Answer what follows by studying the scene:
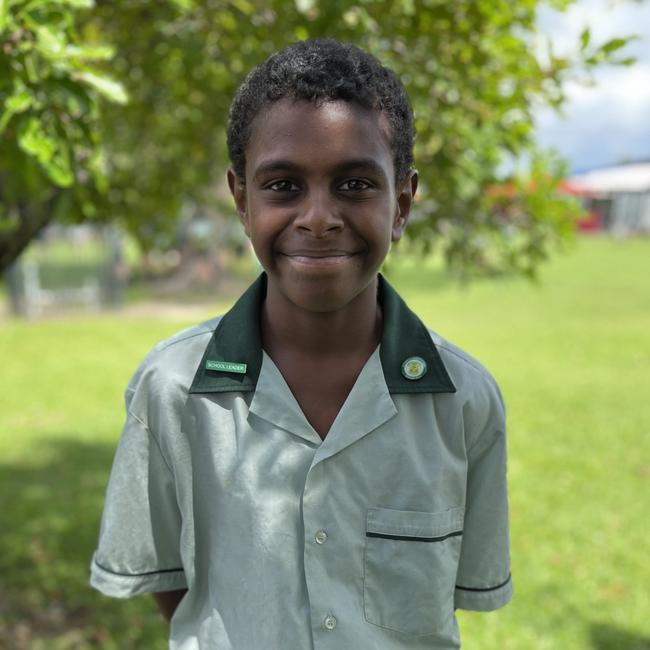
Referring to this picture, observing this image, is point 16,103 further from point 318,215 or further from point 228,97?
point 228,97

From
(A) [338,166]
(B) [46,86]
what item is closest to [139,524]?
(A) [338,166]

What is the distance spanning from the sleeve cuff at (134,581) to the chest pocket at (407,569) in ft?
1.69

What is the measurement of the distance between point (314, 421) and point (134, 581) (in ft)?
2.04

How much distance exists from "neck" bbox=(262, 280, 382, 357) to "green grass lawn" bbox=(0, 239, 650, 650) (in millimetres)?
2188

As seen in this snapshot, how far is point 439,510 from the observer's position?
1705 mm

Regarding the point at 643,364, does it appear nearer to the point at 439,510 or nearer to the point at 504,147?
the point at 504,147

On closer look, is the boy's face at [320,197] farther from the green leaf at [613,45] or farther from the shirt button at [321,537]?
the green leaf at [613,45]

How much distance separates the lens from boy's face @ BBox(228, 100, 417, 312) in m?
1.56

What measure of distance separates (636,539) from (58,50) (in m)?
5.12

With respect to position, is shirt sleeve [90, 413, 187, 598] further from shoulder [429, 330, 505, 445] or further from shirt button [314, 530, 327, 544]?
shoulder [429, 330, 505, 445]

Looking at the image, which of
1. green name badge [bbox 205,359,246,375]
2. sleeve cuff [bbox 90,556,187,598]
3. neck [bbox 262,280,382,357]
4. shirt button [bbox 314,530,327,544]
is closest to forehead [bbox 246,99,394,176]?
neck [bbox 262,280,382,357]

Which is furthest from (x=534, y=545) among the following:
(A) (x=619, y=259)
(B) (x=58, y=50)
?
(A) (x=619, y=259)

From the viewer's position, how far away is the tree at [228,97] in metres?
2.33

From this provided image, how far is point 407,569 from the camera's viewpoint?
1700 millimetres
